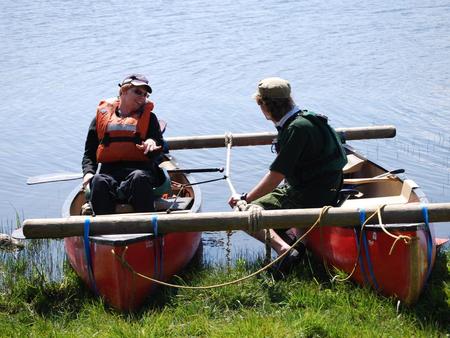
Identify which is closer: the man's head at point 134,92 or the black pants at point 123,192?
the black pants at point 123,192

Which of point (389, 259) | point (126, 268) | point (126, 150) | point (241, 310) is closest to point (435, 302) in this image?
point (389, 259)

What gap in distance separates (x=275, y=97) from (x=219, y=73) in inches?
379

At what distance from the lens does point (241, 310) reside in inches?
213

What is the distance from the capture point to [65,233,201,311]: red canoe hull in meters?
5.49

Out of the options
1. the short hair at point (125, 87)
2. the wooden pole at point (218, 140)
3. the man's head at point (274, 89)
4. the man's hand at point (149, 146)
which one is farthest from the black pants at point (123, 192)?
the wooden pole at point (218, 140)

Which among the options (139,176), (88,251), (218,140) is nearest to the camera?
(88,251)

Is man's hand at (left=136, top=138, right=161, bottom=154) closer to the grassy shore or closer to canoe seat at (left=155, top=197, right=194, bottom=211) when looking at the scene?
canoe seat at (left=155, top=197, right=194, bottom=211)

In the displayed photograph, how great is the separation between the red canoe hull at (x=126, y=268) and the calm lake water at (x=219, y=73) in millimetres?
1695

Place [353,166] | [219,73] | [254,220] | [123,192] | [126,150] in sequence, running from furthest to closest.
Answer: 1. [219,73]
2. [353,166]
3. [126,150]
4. [123,192]
5. [254,220]

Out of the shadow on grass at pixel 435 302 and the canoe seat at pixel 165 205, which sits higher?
the canoe seat at pixel 165 205

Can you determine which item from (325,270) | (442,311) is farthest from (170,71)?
(442,311)

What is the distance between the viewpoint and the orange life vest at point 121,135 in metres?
6.43

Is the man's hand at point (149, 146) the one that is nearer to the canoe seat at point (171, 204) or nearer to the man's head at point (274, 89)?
the canoe seat at point (171, 204)

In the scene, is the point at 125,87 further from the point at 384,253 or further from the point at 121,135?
the point at 384,253
